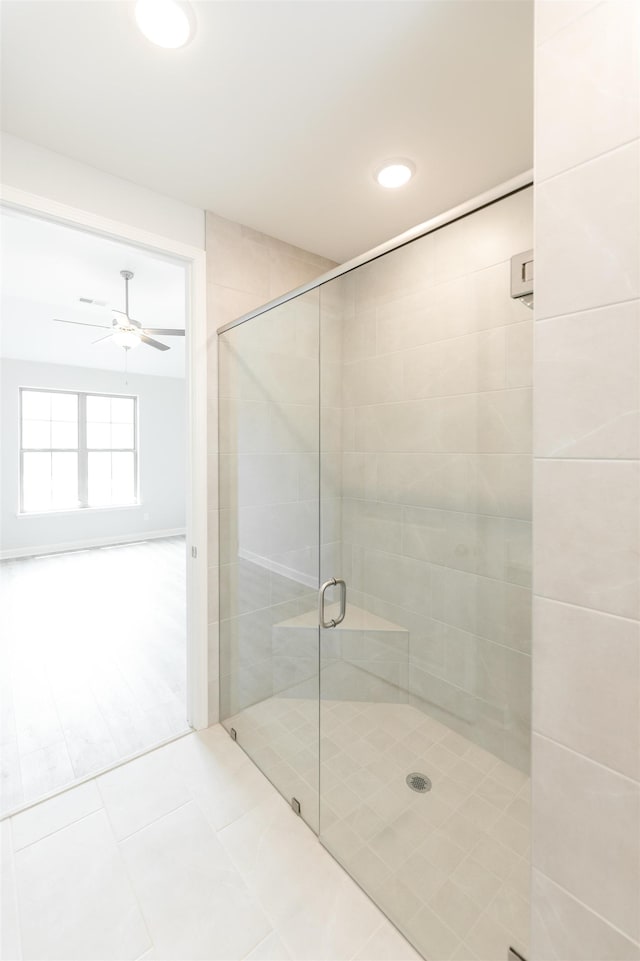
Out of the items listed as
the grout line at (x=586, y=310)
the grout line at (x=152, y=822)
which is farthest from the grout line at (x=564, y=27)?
the grout line at (x=152, y=822)

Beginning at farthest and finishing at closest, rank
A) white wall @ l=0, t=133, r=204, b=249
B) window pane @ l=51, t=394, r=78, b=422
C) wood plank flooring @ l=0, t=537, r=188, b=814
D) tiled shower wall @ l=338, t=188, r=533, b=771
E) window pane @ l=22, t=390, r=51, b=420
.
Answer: window pane @ l=51, t=394, r=78, b=422
window pane @ l=22, t=390, r=51, b=420
wood plank flooring @ l=0, t=537, r=188, b=814
white wall @ l=0, t=133, r=204, b=249
tiled shower wall @ l=338, t=188, r=533, b=771

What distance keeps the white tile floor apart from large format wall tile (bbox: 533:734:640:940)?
762mm

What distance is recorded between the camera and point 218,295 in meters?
2.08

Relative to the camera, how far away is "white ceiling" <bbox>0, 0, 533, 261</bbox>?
115 cm

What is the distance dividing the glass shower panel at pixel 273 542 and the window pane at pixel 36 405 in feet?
16.5

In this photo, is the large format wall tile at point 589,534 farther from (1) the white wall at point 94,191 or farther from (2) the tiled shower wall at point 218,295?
(1) the white wall at point 94,191

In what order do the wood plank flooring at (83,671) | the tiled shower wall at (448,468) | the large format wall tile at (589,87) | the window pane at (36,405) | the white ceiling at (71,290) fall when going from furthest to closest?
the window pane at (36,405), the white ceiling at (71,290), the wood plank flooring at (83,671), the tiled shower wall at (448,468), the large format wall tile at (589,87)

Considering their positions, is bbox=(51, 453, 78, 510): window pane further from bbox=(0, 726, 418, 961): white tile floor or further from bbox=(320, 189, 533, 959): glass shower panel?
bbox=(320, 189, 533, 959): glass shower panel

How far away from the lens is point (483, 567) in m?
1.17

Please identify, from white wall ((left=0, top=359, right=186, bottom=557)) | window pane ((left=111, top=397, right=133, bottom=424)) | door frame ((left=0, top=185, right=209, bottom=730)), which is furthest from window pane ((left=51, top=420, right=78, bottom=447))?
door frame ((left=0, top=185, right=209, bottom=730))

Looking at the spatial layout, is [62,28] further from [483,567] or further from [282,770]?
[282,770]

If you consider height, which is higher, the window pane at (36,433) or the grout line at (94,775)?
the window pane at (36,433)

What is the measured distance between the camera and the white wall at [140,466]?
5.44 metres

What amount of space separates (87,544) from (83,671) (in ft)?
12.7
